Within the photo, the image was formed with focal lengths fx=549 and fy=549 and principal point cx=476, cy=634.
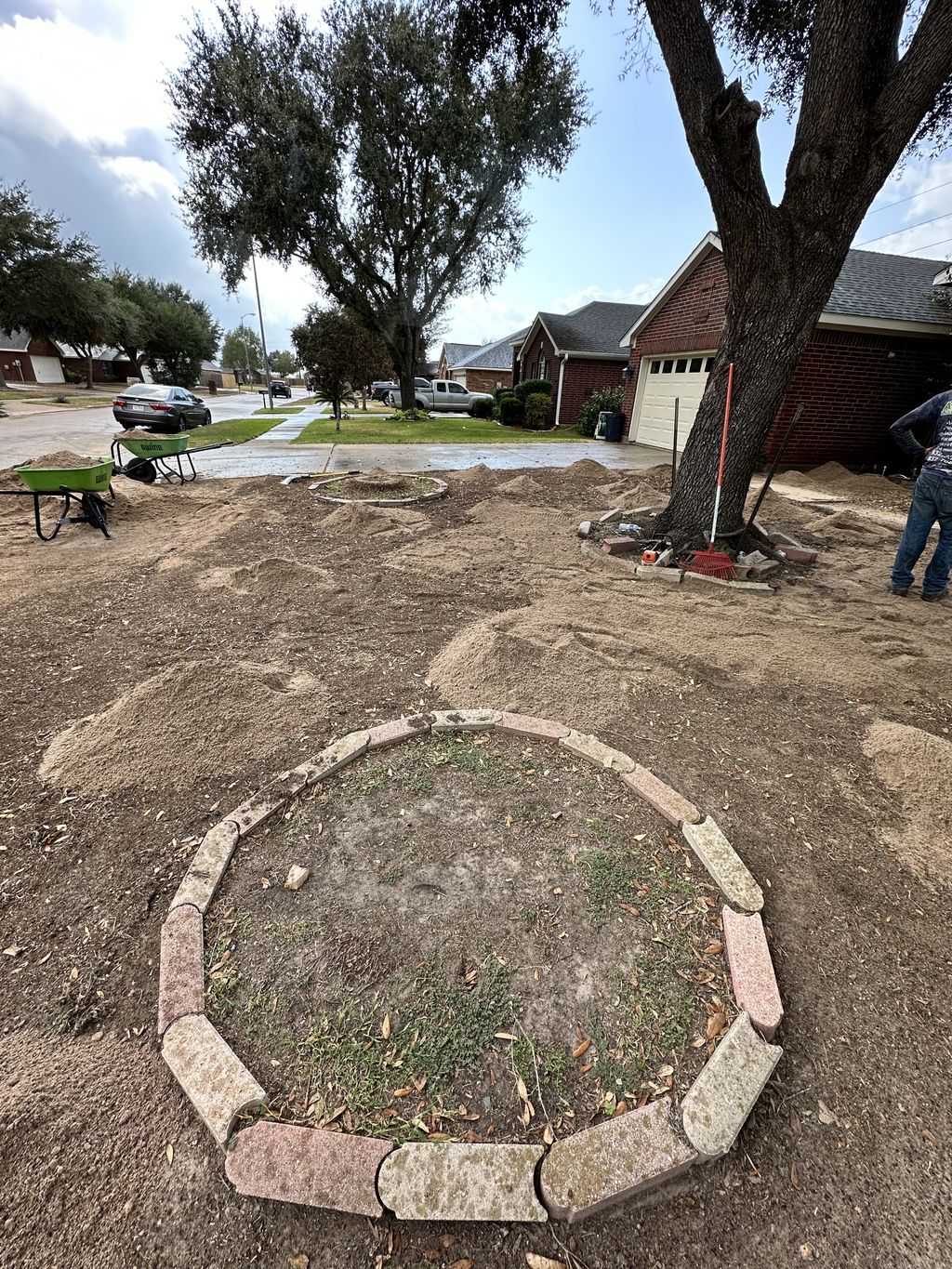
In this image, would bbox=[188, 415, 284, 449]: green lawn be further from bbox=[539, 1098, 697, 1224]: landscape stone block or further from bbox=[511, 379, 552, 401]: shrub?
bbox=[539, 1098, 697, 1224]: landscape stone block

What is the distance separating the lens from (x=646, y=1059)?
1.50 m

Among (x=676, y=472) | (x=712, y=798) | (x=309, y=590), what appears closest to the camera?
(x=712, y=798)

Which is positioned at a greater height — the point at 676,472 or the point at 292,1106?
the point at 676,472

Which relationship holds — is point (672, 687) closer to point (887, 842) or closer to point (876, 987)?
point (887, 842)

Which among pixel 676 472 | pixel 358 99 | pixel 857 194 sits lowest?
pixel 676 472

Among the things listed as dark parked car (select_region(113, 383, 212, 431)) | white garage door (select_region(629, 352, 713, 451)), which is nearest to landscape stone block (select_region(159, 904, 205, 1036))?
white garage door (select_region(629, 352, 713, 451))

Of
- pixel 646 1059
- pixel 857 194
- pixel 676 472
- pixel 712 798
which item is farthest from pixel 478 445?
pixel 646 1059

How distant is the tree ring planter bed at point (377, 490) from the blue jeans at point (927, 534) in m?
5.78

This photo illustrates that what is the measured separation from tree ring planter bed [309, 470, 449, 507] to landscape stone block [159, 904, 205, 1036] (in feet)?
20.6

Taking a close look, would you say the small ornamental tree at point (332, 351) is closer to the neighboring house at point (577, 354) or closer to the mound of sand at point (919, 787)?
the neighboring house at point (577, 354)

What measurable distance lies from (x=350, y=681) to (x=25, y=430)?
19.5 m

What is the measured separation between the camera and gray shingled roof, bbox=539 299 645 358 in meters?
20.7

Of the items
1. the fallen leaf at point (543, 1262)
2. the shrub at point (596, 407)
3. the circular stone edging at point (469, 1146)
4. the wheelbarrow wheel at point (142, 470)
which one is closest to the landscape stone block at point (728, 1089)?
the circular stone edging at point (469, 1146)

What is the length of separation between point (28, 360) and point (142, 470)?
56.8 m
